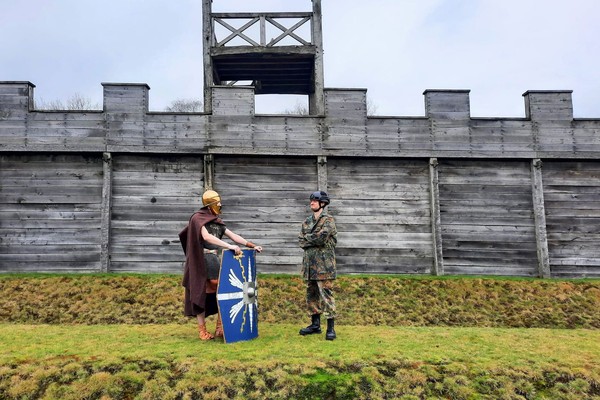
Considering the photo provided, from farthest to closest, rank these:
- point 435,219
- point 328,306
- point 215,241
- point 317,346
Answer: point 435,219
point 328,306
point 215,241
point 317,346

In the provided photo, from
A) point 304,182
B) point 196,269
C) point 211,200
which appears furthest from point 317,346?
point 304,182

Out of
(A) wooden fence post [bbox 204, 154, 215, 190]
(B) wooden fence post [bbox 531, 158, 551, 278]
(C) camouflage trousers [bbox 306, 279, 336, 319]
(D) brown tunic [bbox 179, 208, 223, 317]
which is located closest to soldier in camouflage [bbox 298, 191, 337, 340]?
(C) camouflage trousers [bbox 306, 279, 336, 319]

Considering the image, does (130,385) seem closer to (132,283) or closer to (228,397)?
(228,397)

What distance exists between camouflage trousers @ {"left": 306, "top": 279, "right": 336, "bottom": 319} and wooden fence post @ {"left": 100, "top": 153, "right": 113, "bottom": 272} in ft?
22.8

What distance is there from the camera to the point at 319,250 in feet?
22.1

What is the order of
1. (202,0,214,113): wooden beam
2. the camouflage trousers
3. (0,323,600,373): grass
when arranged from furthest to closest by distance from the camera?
1. (202,0,214,113): wooden beam
2. the camouflage trousers
3. (0,323,600,373): grass

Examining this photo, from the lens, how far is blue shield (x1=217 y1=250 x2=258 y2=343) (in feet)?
19.8

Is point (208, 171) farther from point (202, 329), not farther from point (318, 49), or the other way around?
point (202, 329)

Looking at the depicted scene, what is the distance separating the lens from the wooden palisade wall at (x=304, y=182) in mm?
12109

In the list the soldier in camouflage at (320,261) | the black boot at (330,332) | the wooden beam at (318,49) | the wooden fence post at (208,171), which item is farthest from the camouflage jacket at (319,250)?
the wooden beam at (318,49)

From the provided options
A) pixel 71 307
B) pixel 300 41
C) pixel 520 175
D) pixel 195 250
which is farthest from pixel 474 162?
pixel 71 307

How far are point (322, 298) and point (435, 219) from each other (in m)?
6.69

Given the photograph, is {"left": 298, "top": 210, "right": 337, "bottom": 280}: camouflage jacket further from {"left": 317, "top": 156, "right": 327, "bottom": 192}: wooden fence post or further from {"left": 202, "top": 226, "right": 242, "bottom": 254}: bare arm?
{"left": 317, "top": 156, "right": 327, "bottom": 192}: wooden fence post

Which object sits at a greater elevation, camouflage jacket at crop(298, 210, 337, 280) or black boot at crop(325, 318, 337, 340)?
camouflage jacket at crop(298, 210, 337, 280)
